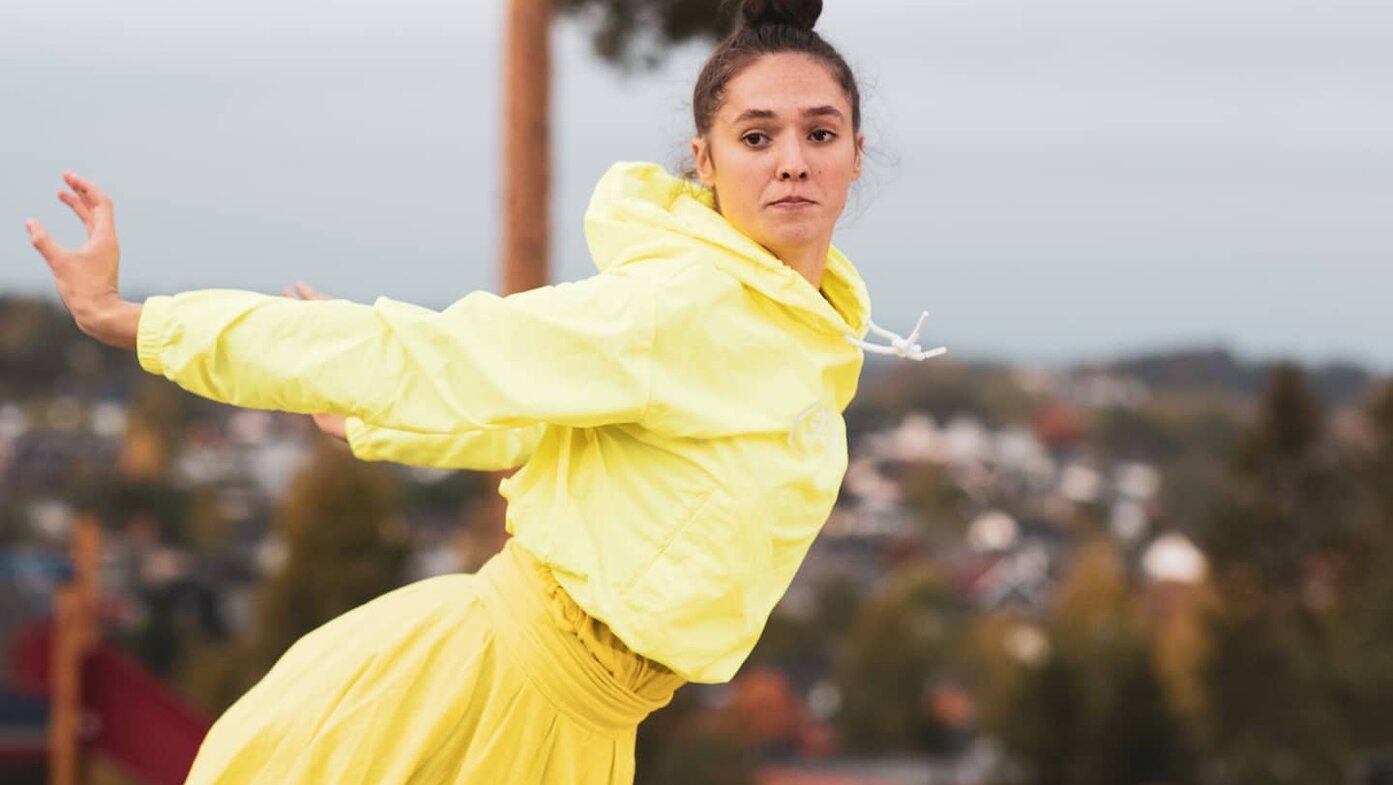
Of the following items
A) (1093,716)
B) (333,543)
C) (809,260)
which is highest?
(809,260)

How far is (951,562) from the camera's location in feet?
208

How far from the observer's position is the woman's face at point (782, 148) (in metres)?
2.39

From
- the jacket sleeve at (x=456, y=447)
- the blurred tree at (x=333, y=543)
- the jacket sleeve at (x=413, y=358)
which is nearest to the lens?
the jacket sleeve at (x=413, y=358)

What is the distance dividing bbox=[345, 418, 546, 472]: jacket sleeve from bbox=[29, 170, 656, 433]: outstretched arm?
0.52 metres

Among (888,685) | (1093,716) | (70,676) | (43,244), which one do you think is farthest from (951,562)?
(43,244)

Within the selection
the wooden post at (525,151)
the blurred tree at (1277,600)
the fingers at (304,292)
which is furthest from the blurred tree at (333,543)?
the fingers at (304,292)

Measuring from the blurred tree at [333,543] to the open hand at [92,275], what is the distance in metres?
22.6

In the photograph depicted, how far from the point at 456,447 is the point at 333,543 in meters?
23.0

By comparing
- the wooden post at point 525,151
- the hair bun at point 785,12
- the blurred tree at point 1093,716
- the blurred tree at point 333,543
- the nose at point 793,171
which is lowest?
the blurred tree at point 1093,716

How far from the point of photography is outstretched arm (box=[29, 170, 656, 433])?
219 centimetres

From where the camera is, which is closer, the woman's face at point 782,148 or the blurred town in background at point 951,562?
the woman's face at point 782,148

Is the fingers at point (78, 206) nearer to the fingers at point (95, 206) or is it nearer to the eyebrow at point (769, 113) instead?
the fingers at point (95, 206)

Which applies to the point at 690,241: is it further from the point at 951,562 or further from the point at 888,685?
the point at 951,562

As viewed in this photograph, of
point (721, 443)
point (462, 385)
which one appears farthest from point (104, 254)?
point (721, 443)
